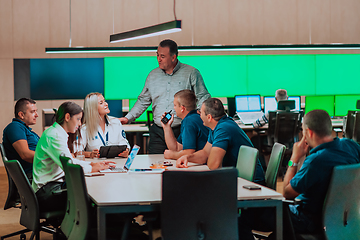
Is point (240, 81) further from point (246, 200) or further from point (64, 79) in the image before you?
point (246, 200)

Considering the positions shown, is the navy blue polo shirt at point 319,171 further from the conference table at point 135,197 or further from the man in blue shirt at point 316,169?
the conference table at point 135,197

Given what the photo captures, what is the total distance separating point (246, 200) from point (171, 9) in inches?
283

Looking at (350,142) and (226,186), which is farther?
(350,142)

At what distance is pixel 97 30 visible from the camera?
27.9 ft

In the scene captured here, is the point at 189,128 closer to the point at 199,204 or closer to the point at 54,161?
the point at 54,161

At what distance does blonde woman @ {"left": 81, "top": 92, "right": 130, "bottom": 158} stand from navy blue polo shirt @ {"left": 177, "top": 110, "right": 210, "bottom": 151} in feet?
2.42

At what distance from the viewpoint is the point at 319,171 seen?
84.5 inches

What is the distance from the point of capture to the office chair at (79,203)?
2125 mm

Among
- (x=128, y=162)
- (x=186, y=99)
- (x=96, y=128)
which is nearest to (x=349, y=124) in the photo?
(x=186, y=99)

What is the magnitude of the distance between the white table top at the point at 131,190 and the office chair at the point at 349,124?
14.3 feet

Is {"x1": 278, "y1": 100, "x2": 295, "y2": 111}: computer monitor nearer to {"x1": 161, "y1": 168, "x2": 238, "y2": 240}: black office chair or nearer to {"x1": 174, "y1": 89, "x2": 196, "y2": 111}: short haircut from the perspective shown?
{"x1": 174, "y1": 89, "x2": 196, "y2": 111}: short haircut

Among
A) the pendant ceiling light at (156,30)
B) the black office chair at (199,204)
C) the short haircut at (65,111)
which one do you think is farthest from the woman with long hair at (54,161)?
the pendant ceiling light at (156,30)

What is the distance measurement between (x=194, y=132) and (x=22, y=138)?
159cm

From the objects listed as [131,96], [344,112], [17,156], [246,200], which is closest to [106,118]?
[17,156]
